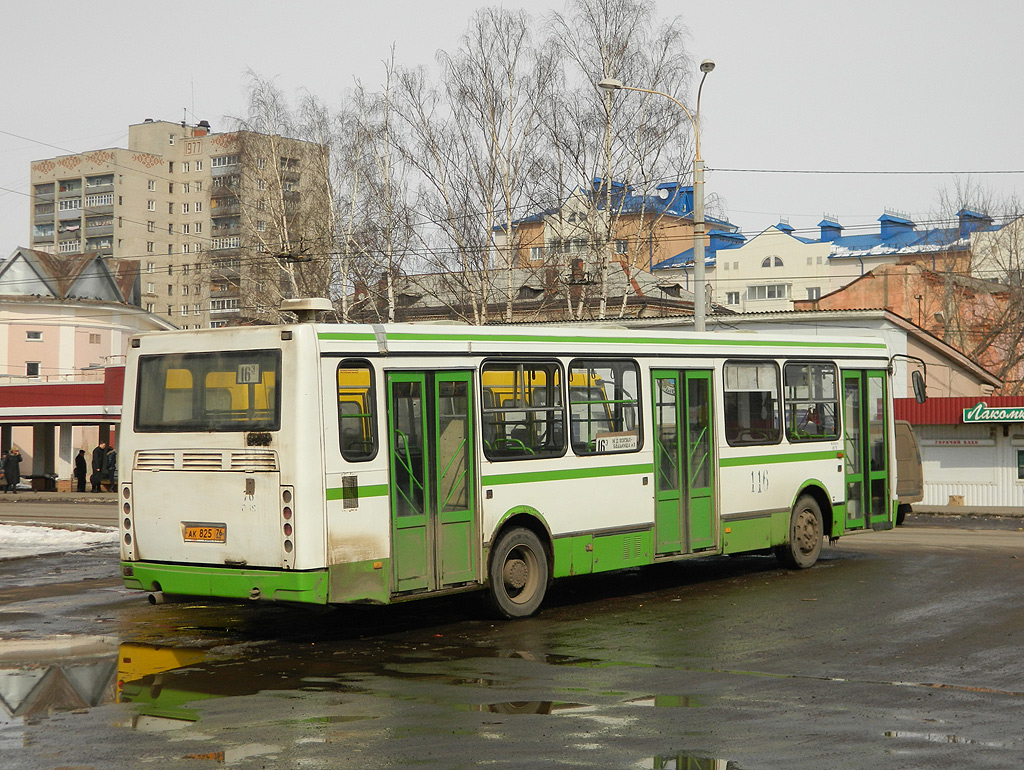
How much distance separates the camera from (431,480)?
11.6 m

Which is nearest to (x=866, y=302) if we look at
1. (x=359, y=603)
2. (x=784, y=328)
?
(x=784, y=328)

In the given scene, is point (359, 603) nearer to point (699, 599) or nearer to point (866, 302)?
point (699, 599)

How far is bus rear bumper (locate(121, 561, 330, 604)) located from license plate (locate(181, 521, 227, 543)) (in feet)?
0.78

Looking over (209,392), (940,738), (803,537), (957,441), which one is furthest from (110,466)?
(940,738)

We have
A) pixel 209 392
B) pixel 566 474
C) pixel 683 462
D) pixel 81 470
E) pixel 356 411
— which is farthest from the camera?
pixel 81 470

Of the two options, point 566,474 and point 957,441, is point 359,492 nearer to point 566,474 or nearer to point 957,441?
point 566,474

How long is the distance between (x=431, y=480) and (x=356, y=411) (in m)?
1.07

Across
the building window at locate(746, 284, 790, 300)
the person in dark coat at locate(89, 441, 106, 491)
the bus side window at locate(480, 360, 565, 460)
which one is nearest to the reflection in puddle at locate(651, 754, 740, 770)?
the bus side window at locate(480, 360, 565, 460)

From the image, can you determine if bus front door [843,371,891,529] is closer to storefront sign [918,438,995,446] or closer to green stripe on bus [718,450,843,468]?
green stripe on bus [718,450,843,468]

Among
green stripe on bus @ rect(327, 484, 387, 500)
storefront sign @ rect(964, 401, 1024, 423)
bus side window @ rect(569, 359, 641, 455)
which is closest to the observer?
green stripe on bus @ rect(327, 484, 387, 500)

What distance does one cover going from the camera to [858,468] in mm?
17328

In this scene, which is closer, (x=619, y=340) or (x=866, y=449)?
(x=619, y=340)

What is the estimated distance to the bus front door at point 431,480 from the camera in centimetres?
1123

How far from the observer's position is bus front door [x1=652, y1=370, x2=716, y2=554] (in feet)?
46.3
